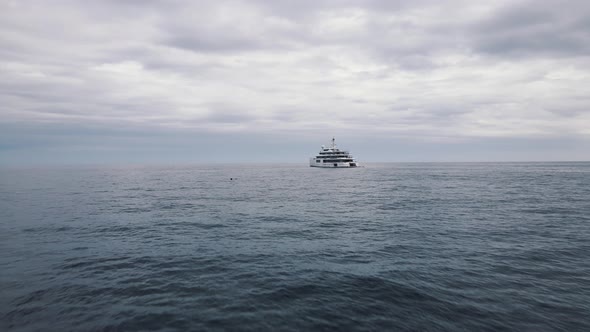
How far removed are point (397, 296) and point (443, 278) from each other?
4103 mm

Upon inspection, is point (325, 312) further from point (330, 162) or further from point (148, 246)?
point (330, 162)

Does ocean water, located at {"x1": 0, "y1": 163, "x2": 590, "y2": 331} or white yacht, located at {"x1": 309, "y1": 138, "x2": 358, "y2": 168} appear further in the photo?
white yacht, located at {"x1": 309, "y1": 138, "x2": 358, "y2": 168}

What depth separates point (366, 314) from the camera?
13.1 metres

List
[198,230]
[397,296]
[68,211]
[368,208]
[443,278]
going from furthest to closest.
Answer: [368,208] < [68,211] < [198,230] < [443,278] < [397,296]

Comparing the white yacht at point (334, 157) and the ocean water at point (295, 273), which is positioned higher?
the white yacht at point (334, 157)

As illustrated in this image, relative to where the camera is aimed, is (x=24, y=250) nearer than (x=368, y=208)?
Yes

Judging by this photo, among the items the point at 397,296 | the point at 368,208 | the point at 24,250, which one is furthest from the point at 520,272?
the point at 24,250

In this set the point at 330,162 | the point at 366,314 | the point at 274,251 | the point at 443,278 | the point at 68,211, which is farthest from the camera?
the point at 330,162

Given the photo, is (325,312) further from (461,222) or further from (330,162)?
(330,162)

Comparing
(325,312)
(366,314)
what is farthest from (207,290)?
(366,314)

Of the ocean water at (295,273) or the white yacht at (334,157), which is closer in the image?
the ocean water at (295,273)

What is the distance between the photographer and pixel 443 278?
673 inches

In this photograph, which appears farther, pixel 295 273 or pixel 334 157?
pixel 334 157

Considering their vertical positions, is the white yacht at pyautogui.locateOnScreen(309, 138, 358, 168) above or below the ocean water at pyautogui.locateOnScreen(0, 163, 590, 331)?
above
